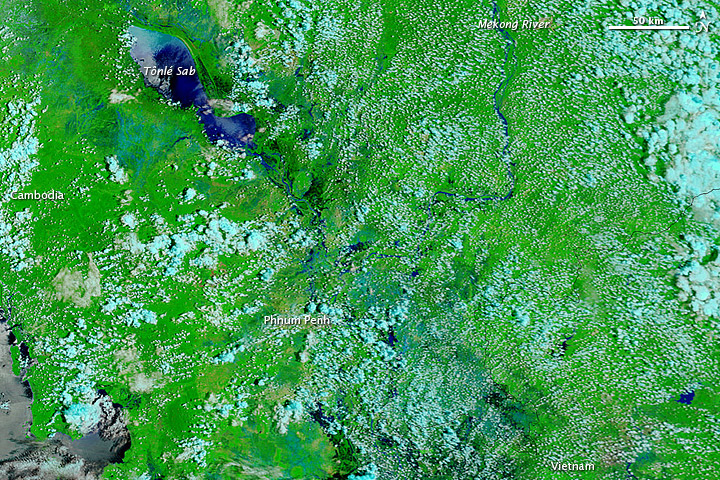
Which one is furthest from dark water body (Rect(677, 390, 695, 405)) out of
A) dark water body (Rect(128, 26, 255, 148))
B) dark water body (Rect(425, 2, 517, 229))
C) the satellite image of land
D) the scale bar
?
dark water body (Rect(128, 26, 255, 148))

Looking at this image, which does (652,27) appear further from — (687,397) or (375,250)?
(687,397)

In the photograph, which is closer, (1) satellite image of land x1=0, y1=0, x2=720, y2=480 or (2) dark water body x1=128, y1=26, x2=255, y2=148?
(1) satellite image of land x1=0, y1=0, x2=720, y2=480

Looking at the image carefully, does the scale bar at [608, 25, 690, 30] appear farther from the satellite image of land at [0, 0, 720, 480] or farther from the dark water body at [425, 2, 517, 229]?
the dark water body at [425, 2, 517, 229]

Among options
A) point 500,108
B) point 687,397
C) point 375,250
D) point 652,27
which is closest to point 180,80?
point 375,250

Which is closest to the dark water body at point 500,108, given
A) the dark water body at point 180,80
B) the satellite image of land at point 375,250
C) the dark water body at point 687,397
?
the satellite image of land at point 375,250

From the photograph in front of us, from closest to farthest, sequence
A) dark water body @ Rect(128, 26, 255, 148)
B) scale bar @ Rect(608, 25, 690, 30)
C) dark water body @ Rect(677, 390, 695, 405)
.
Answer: dark water body @ Rect(677, 390, 695, 405) < scale bar @ Rect(608, 25, 690, 30) < dark water body @ Rect(128, 26, 255, 148)

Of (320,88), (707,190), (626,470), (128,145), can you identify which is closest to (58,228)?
(128,145)

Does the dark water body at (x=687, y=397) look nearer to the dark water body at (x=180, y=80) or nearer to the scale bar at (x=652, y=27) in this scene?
the scale bar at (x=652, y=27)
